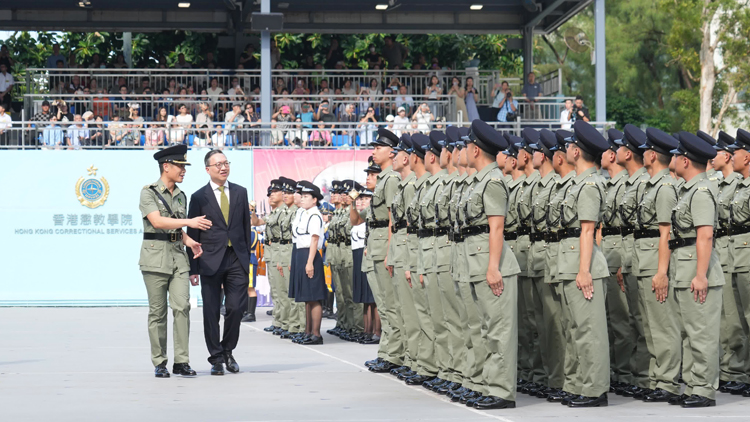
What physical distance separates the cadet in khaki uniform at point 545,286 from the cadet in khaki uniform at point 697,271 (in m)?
0.98

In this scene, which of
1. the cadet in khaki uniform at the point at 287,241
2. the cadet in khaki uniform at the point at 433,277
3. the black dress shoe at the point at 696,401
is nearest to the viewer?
the black dress shoe at the point at 696,401

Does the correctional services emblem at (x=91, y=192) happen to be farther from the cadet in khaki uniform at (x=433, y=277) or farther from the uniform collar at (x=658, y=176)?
the uniform collar at (x=658, y=176)

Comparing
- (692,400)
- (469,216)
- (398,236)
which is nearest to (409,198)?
(398,236)

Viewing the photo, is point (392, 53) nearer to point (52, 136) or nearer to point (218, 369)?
point (52, 136)

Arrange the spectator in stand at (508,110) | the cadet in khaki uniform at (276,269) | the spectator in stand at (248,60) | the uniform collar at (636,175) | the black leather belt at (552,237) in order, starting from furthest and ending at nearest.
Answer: the spectator in stand at (248,60), the spectator in stand at (508,110), the cadet in khaki uniform at (276,269), the uniform collar at (636,175), the black leather belt at (552,237)

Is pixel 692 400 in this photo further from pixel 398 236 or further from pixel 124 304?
pixel 124 304

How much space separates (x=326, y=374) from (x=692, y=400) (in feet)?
12.2

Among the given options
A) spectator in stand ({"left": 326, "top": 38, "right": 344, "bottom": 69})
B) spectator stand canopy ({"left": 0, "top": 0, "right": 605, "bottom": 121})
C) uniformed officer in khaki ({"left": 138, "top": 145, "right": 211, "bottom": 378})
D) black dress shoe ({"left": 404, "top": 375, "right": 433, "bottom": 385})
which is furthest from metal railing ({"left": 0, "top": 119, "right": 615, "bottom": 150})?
black dress shoe ({"left": 404, "top": 375, "right": 433, "bottom": 385})

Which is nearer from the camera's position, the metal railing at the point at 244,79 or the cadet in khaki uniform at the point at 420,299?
the cadet in khaki uniform at the point at 420,299

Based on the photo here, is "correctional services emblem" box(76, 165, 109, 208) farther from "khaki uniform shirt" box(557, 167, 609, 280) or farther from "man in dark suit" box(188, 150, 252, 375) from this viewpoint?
"khaki uniform shirt" box(557, 167, 609, 280)

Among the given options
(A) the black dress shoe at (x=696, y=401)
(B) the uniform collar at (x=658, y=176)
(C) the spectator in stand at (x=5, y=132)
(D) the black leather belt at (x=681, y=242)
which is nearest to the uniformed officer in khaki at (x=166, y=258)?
(B) the uniform collar at (x=658, y=176)

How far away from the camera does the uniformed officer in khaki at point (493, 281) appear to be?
26.6 feet

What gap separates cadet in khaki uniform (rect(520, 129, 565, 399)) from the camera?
29.2 ft

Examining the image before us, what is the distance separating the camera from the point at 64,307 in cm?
2052
